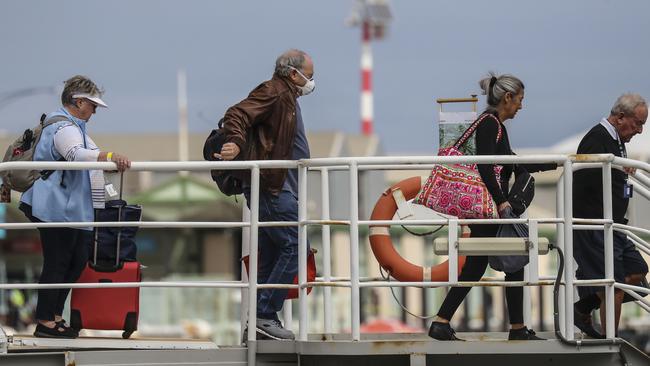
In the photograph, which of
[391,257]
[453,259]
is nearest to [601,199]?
[391,257]

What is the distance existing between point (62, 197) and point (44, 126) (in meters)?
0.50

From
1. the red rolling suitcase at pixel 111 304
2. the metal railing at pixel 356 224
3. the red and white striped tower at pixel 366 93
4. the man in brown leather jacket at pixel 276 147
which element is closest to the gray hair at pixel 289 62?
the man in brown leather jacket at pixel 276 147

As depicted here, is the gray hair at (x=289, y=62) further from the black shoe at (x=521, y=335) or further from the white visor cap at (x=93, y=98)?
the black shoe at (x=521, y=335)

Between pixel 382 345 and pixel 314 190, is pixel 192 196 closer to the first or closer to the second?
pixel 314 190

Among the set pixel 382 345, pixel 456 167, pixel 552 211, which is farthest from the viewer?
pixel 552 211

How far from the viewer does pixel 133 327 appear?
30.3 ft

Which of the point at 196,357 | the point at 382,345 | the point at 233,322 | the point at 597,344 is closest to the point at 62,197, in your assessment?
the point at 196,357

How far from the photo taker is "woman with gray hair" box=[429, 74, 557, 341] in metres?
8.95

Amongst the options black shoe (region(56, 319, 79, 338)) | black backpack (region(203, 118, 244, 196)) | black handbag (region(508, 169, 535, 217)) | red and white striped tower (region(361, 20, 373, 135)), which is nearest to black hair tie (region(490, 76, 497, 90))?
black handbag (region(508, 169, 535, 217))

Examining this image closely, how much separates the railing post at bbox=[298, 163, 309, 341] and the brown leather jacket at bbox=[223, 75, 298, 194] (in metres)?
0.26

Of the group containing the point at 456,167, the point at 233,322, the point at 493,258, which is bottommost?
the point at 233,322

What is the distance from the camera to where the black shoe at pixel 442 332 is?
29.7 ft

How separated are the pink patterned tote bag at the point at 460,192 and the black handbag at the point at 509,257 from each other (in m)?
0.13

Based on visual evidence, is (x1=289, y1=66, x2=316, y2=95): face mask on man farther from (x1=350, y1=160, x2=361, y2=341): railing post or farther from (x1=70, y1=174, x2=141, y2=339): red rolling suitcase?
(x1=70, y1=174, x2=141, y2=339): red rolling suitcase
